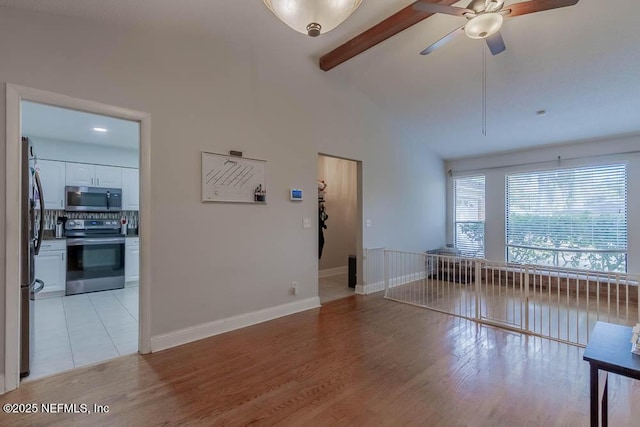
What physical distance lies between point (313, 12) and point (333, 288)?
4.35m

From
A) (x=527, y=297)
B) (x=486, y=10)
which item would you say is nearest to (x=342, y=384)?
(x=527, y=297)

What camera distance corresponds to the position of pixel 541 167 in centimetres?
539

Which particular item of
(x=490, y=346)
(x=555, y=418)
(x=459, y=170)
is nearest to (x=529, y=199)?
(x=459, y=170)

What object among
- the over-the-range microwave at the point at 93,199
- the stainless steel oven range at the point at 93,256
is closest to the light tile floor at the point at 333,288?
the stainless steel oven range at the point at 93,256

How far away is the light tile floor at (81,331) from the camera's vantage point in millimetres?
2571

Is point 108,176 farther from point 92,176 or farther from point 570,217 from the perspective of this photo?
point 570,217

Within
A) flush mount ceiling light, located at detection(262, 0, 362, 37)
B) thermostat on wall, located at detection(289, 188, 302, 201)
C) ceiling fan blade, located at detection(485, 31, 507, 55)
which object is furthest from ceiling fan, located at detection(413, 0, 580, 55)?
thermostat on wall, located at detection(289, 188, 302, 201)

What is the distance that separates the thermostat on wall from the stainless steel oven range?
328 centimetres

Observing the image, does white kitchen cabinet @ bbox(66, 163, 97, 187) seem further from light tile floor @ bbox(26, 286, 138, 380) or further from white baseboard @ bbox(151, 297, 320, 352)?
white baseboard @ bbox(151, 297, 320, 352)

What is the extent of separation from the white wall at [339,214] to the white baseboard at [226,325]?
2.40 m

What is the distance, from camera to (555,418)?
72.1 inches

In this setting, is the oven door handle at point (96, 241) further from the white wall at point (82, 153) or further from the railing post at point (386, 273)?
the railing post at point (386, 273)

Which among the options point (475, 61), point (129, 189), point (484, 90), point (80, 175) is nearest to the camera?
point (475, 61)

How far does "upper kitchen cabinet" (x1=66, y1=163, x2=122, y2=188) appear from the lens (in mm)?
4824
